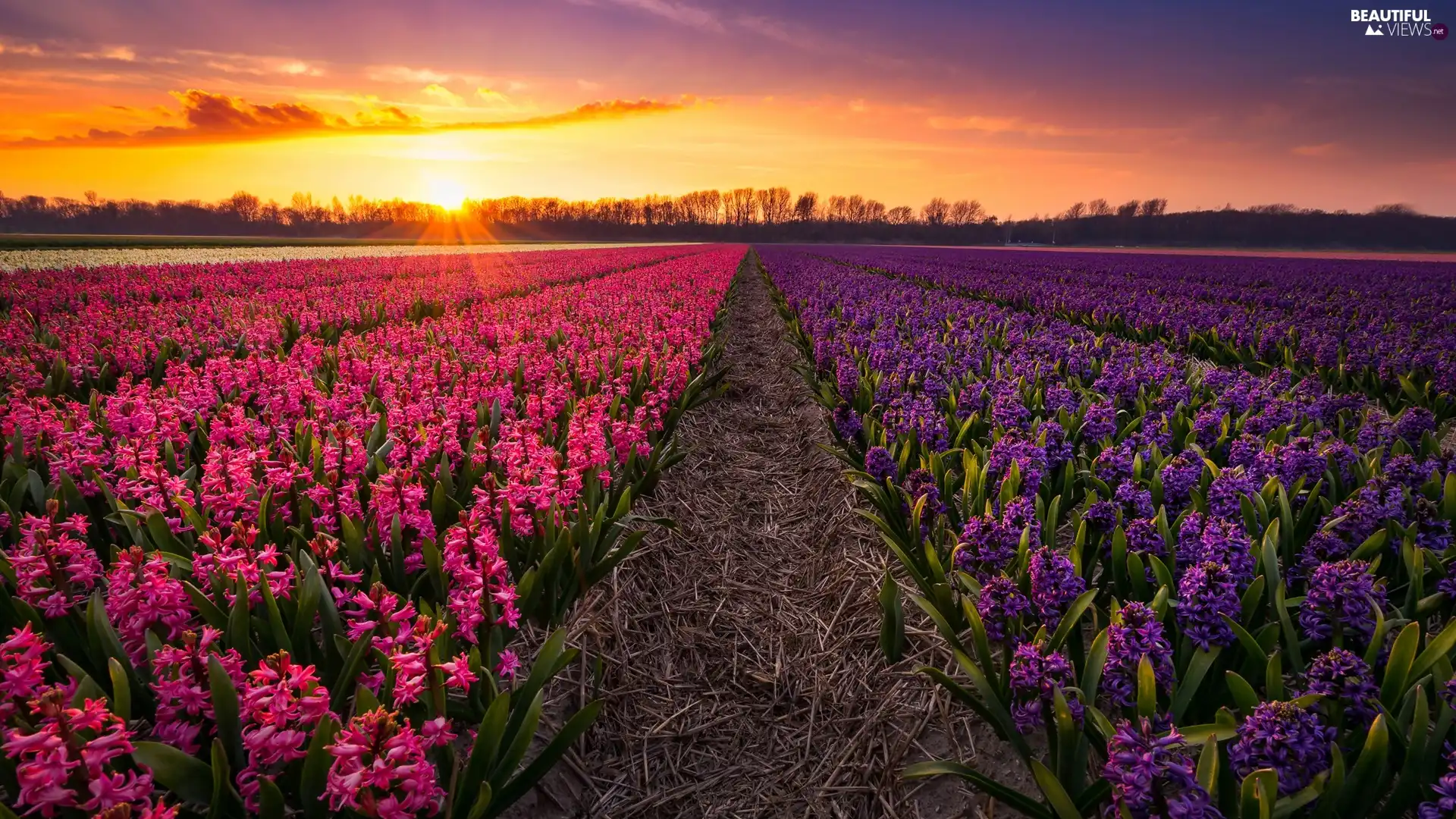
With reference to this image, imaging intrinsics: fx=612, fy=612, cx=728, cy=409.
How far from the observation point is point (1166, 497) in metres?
3.63

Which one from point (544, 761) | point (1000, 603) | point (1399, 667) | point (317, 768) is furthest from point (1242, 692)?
point (317, 768)

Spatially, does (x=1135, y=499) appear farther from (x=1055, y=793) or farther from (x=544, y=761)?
(x=544, y=761)

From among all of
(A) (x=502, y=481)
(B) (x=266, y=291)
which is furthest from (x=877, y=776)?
(B) (x=266, y=291)

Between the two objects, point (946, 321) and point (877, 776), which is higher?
point (946, 321)

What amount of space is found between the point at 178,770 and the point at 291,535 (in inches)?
68.4

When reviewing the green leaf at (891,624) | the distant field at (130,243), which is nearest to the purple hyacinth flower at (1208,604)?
the green leaf at (891,624)

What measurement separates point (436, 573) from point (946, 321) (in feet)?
31.5

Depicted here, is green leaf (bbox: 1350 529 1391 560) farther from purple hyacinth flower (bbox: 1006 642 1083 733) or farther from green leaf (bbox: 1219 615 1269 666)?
purple hyacinth flower (bbox: 1006 642 1083 733)

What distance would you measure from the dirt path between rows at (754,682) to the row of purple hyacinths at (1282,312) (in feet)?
25.4

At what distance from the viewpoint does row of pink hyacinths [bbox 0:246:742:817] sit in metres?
1.61

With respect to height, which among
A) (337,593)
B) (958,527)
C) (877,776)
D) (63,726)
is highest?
(63,726)

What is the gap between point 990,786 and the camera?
94.5 inches

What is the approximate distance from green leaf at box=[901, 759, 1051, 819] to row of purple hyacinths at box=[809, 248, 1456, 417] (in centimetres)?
846

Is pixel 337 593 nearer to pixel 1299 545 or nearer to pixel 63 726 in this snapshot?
pixel 63 726
